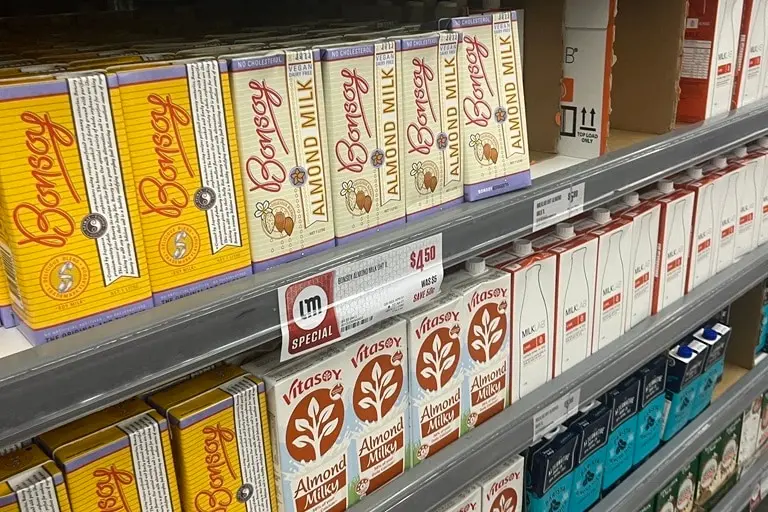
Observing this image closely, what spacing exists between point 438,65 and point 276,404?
539 millimetres

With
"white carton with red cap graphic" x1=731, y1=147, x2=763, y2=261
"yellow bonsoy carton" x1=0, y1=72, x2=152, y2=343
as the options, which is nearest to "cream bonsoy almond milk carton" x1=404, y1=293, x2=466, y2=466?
"yellow bonsoy carton" x1=0, y1=72, x2=152, y2=343

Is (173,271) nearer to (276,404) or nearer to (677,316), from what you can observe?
(276,404)

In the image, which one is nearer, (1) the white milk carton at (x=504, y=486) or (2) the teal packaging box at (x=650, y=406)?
(1) the white milk carton at (x=504, y=486)

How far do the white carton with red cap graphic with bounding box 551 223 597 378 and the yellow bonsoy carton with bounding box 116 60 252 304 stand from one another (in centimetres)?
74

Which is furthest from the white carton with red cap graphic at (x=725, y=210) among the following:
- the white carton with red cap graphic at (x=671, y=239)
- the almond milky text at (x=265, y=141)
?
the almond milky text at (x=265, y=141)

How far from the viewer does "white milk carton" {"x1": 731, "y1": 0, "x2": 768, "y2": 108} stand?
1737 millimetres

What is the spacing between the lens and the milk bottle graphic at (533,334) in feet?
4.39

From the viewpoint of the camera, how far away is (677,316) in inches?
66.9

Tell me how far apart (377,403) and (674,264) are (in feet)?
3.12

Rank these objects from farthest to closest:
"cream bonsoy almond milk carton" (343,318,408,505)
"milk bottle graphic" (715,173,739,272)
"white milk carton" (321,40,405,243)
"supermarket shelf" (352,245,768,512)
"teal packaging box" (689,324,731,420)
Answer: "teal packaging box" (689,324,731,420) < "milk bottle graphic" (715,173,739,272) < "supermarket shelf" (352,245,768,512) < "cream bonsoy almond milk carton" (343,318,408,505) < "white milk carton" (321,40,405,243)

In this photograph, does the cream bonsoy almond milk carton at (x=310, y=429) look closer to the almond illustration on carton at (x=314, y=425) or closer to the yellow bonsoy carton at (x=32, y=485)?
the almond illustration on carton at (x=314, y=425)

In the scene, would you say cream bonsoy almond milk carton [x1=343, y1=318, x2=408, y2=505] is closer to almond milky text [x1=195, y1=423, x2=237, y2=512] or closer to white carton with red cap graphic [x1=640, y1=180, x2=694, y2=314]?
almond milky text [x1=195, y1=423, x2=237, y2=512]

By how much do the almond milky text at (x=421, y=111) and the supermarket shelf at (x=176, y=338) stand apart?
0.38 ft

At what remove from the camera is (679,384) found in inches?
73.4
